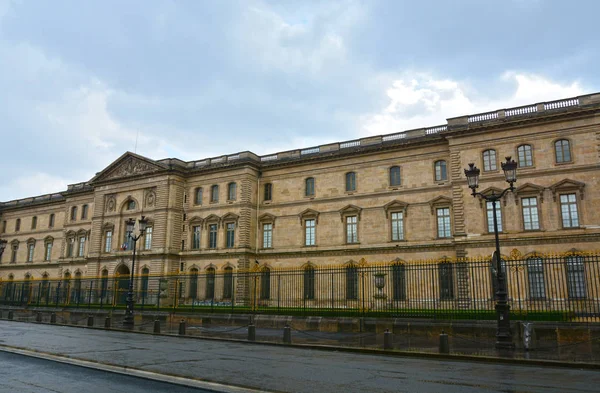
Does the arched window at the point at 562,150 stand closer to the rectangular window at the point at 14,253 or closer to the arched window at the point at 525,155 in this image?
the arched window at the point at 525,155

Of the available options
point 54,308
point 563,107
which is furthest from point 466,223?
point 54,308

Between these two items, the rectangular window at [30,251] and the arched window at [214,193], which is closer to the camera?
the arched window at [214,193]

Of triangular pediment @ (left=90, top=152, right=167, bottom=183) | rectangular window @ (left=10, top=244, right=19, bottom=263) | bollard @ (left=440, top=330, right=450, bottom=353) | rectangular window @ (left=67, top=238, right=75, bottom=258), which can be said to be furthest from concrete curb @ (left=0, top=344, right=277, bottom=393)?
rectangular window @ (left=10, top=244, right=19, bottom=263)

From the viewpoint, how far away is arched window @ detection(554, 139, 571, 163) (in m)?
31.7

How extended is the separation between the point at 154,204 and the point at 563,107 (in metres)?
35.0

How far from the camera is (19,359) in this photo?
12.4 metres

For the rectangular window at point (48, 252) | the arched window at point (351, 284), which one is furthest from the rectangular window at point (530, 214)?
the rectangular window at point (48, 252)

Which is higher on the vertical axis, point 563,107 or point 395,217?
point 563,107

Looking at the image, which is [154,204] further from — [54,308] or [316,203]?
[316,203]

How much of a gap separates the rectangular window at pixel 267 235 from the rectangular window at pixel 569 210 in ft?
75.0

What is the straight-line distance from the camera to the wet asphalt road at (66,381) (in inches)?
336

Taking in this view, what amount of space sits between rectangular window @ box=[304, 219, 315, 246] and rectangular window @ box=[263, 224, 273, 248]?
3480mm

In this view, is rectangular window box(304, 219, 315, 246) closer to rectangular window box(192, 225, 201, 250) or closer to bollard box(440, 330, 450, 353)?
rectangular window box(192, 225, 201, 250)

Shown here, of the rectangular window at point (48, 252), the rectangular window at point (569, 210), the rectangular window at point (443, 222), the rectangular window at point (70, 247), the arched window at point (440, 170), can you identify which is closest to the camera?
the rectangular window at point (569, 210)
